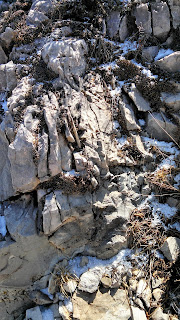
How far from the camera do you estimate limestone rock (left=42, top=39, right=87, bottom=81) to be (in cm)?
582

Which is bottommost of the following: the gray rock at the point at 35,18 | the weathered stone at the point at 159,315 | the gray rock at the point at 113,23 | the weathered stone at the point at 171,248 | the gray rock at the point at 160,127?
the weathered stone at the point at 159,315

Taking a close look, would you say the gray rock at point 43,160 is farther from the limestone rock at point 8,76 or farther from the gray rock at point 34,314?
the gray rock at point 34,314

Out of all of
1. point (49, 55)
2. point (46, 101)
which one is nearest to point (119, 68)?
point (49, 55)

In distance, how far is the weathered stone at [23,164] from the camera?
4781mm

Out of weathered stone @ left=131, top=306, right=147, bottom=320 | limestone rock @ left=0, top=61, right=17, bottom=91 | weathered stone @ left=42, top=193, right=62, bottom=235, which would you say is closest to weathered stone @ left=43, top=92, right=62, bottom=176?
weathered stone @ left=42, top=193, right=62, bottom=235

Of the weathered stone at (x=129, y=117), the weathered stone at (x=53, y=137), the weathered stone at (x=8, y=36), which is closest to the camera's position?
the weathered stone at (x=53, y=137)

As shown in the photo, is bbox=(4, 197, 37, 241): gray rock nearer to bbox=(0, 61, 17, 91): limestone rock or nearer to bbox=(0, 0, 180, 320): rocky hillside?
bbox=(0, 0, 180, 320): rocky hillside

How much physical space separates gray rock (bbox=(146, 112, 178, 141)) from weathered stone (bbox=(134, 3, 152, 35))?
2.13m

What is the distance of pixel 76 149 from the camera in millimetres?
5137

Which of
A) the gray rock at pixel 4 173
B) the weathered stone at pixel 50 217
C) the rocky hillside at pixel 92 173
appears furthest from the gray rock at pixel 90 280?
the gray rock at pixel 4 173

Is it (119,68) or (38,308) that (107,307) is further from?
(119,68)

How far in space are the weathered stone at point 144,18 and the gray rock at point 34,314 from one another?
6.27m

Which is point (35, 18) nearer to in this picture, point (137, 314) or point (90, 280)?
point (90, 280)

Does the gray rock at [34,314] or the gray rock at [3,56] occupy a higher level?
the gray rock at [3,56]
